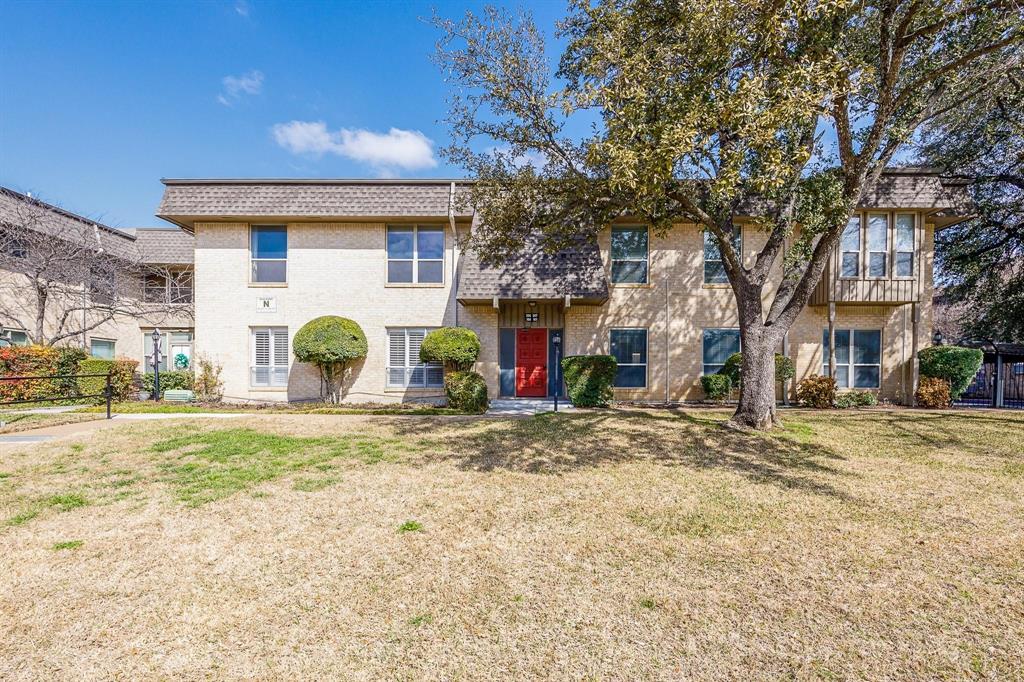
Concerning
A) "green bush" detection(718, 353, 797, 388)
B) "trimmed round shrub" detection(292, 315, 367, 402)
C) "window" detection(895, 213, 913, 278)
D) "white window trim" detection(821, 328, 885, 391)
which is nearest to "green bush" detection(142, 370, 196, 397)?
"trimmed round shrub" detection(292, 315, 367, 402)

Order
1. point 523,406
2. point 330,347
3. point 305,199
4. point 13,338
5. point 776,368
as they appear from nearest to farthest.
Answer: point 523,406
point 330,347
point 776,368
point 305,199
point 13,338

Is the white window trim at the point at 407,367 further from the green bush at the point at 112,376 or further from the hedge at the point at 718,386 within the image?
the hedge at the point at 718,386

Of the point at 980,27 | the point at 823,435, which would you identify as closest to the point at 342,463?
the point at 823,435

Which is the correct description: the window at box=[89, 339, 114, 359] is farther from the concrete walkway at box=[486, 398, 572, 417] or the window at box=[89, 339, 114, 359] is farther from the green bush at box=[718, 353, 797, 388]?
the green bush at box=[718, 353, 797, 388]

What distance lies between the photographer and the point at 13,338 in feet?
51.0

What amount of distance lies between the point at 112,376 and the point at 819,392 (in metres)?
23.0

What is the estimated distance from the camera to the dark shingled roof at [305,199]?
1454 cm

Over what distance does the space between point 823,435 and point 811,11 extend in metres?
7.69

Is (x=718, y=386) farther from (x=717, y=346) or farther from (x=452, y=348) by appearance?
(x=452, y=348)

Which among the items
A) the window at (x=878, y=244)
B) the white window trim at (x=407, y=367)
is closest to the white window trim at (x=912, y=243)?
the window at (x=878, y=244)

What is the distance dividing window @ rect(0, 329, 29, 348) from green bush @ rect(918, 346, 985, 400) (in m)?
30.1

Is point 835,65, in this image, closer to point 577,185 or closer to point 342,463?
point 577,185

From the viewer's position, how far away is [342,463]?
7043 mm

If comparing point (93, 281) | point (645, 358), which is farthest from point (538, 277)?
point (93, 281)
